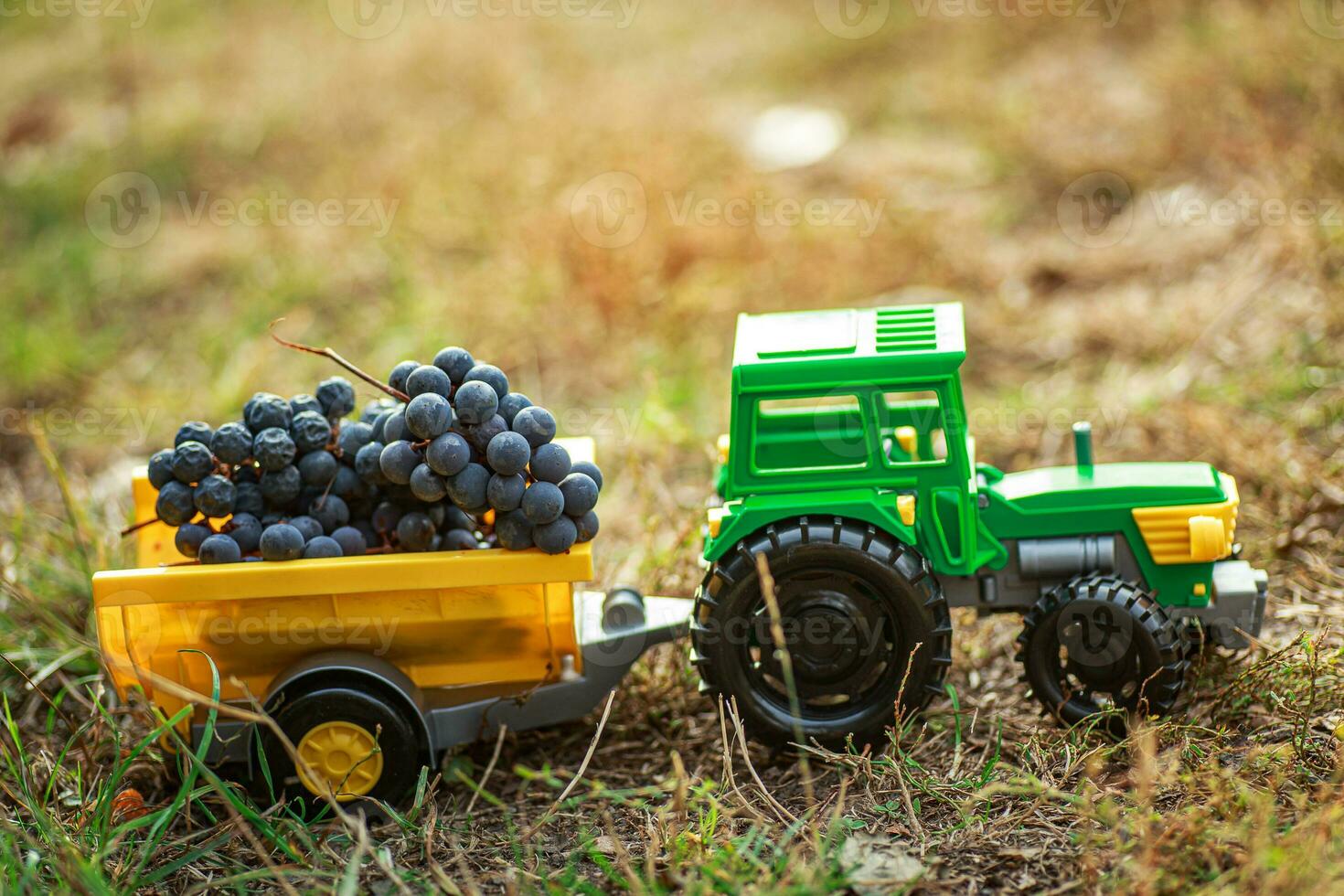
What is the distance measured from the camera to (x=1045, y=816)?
121 inches

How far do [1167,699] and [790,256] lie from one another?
4.16 m

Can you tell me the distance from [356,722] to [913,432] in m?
1.89

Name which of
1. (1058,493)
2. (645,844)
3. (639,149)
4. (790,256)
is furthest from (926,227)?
(645,844)

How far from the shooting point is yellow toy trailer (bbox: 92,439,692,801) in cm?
325

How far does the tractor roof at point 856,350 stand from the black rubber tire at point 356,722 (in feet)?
4.49

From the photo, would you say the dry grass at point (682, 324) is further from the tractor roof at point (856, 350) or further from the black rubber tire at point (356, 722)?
the tractor roof at point (856, 350)

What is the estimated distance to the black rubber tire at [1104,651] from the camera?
326 centimetres

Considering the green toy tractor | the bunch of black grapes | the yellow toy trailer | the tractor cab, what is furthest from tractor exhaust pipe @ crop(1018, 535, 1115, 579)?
the bunch of black grapes

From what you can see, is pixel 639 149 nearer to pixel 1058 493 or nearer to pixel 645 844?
pixel 1058 493

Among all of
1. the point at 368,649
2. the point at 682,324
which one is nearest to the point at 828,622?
the point at 368,649

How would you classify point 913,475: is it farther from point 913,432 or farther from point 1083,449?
point 1083,449

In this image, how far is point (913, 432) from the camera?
374 centimetres

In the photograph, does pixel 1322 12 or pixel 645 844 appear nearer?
pixel 645 844

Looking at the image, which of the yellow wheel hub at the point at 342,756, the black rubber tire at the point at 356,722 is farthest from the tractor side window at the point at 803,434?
the yellow wheel hub at the point at 342,756
